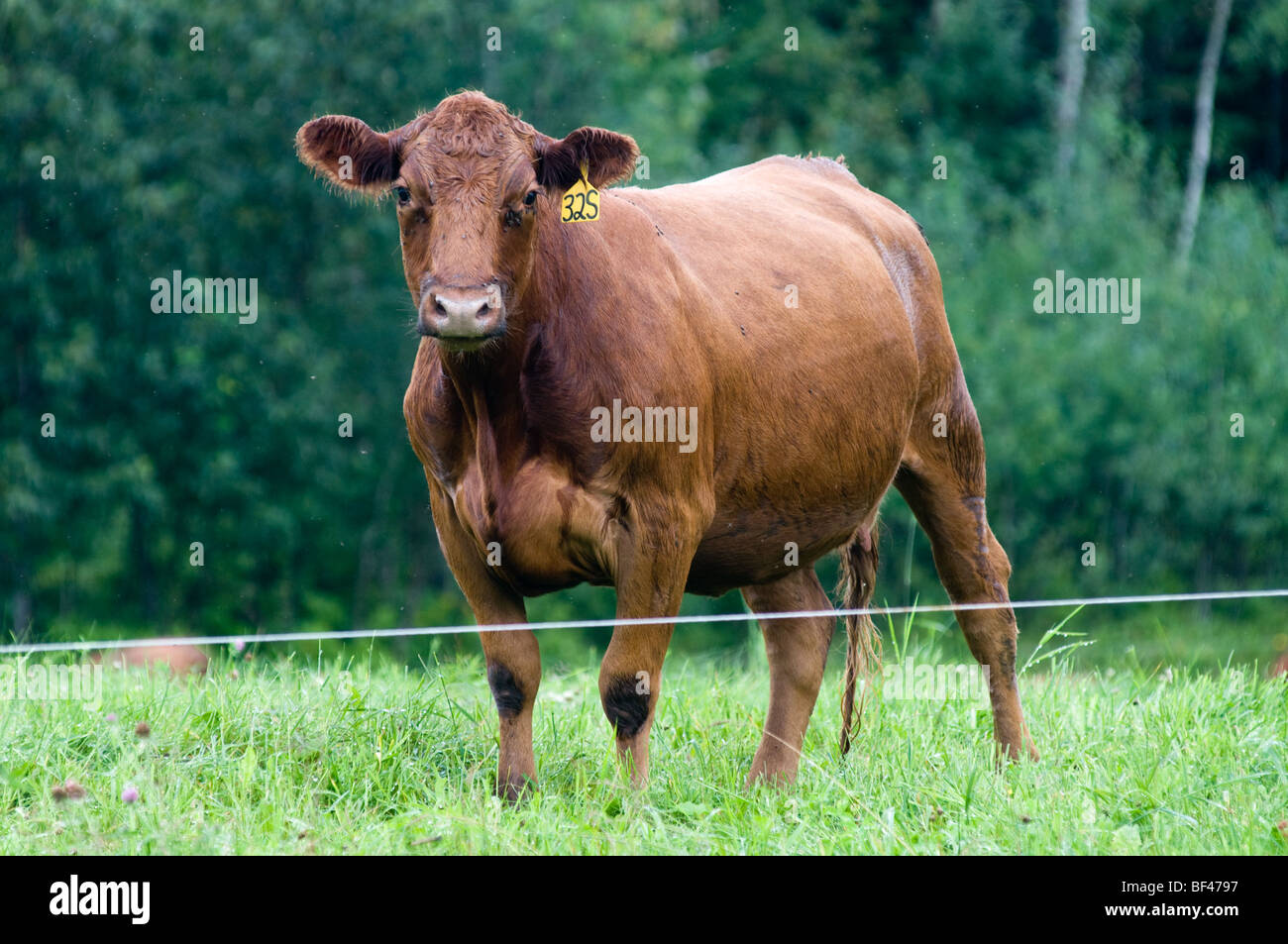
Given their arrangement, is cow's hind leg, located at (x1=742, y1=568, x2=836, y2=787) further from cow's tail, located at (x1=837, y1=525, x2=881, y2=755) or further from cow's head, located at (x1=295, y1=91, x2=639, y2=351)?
cow's head, located at (x1=295, y1=91, x2=639, y2=351)

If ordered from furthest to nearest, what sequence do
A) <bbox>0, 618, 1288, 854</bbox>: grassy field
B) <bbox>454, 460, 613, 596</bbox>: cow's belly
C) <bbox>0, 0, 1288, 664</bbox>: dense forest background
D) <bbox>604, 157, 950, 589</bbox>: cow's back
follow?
<bbox>0, 0, 1288, 664</bbox>: dense forest background < <bbox>604, 157, 950, 589</bbox>: cow's back < <bbox>454, 460, 613, 596</bbox>: cow's belly < <bbox>0, 618, 1288, 854</bbox>: grassy field

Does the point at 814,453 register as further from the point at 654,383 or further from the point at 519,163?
the point at 519,163

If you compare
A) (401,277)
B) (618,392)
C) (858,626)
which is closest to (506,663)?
(618,392)

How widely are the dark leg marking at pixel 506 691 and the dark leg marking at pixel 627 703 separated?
0.34 meters

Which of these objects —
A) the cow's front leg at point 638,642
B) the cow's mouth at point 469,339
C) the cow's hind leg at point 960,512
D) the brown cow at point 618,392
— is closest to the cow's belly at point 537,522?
the brown cow at point 618,392

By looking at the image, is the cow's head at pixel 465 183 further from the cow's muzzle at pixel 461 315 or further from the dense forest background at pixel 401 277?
the dense forest background at pixel 401 277

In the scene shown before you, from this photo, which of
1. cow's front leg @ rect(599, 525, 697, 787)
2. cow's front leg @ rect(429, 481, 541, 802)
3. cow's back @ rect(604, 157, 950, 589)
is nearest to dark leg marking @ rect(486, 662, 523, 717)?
cow's front leg @ rect(429, 481, 541, 802)

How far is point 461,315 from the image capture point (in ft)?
14.3

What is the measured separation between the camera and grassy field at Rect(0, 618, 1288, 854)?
14.3 ft

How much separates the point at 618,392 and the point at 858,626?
209cm

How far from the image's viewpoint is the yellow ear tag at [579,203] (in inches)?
198

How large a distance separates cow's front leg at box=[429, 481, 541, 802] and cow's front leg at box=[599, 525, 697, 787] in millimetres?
298

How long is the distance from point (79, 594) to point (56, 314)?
3980 millimetres
